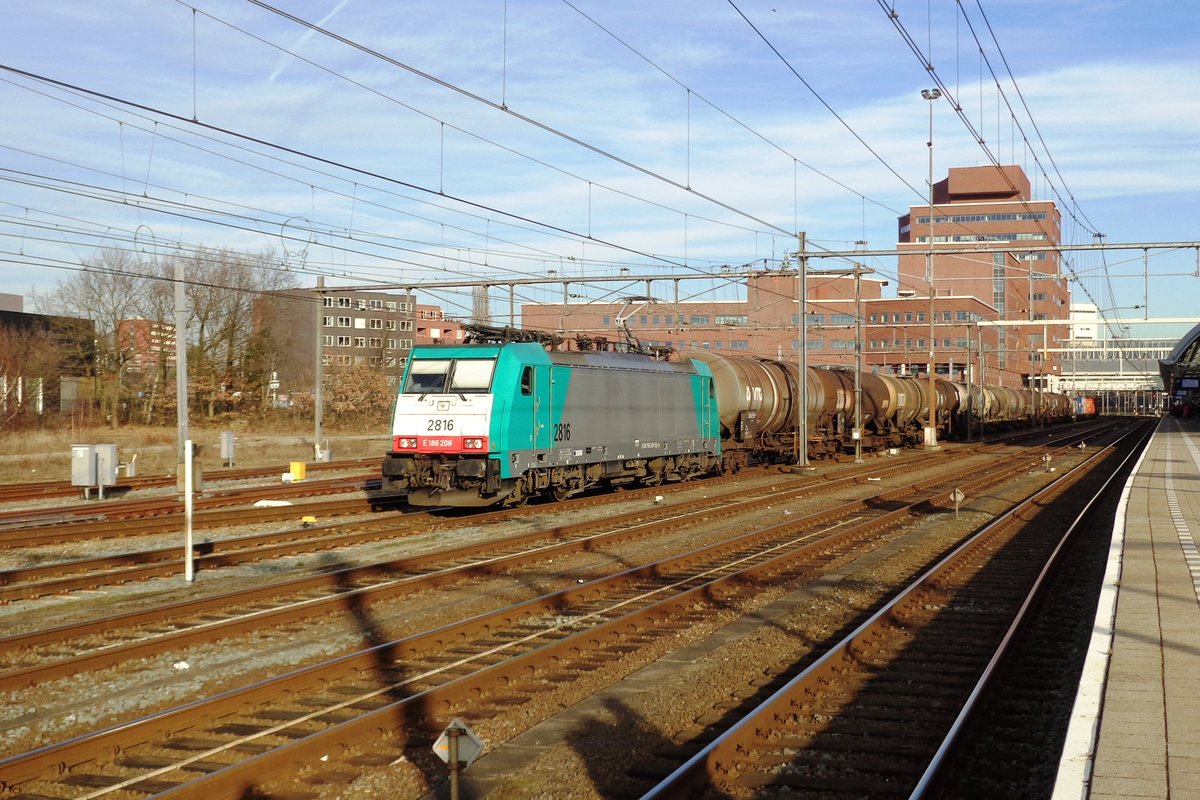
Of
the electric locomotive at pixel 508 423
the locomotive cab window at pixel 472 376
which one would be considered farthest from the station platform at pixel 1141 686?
the locomotive cab window at pixel 472 376

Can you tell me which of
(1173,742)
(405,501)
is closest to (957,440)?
(405,501)

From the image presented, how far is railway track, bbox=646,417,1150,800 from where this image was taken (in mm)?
6645

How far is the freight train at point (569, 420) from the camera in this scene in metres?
19.8

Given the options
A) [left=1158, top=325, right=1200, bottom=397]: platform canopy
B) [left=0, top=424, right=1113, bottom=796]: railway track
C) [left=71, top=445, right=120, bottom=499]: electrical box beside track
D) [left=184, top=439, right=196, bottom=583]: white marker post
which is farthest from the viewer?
[left=1158, top=325, right=1200, bottom=397]: platform canopy

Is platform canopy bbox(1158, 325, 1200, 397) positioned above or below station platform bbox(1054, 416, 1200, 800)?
above

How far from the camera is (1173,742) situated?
6.41 meters

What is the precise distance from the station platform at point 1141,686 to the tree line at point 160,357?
123ft

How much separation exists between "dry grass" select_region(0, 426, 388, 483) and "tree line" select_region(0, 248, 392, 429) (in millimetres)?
2130

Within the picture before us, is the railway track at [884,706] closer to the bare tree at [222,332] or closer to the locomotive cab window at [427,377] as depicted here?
the locomotive cab window at [427,377]

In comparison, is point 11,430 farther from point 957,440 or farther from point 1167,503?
point 957,440

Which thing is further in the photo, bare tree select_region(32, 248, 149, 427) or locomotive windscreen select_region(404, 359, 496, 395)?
bare tree select_region(32, 248, 149, 427)

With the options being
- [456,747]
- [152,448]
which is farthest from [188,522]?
[152,448]

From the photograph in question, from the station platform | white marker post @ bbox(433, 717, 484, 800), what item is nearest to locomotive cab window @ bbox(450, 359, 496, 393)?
the station platform

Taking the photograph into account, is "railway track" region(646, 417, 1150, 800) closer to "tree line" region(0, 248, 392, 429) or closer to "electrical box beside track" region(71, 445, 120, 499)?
"electrical box beside track" region(71, 445, 120, 499)
